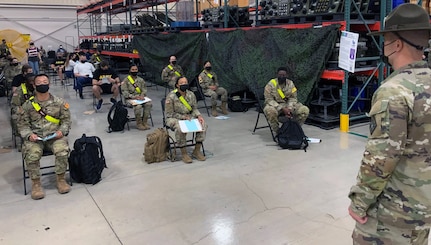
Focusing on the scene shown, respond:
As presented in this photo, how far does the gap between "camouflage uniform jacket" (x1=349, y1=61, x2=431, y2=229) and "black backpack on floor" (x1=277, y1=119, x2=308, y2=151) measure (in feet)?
13.1

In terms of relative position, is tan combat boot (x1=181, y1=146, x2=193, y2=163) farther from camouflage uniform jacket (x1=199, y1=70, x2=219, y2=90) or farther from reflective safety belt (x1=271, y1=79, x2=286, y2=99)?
camouflage uniform jacket (x1=199, y1=70, x2=219, y2=90)

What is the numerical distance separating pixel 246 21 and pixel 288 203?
723 centimetres

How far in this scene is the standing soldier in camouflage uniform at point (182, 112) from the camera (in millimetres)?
5359

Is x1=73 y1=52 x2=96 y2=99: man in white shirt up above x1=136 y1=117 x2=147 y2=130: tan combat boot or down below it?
above

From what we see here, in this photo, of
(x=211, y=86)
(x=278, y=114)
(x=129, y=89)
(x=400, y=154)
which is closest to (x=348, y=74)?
(x=278, y=114)

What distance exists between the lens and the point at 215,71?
372 inches

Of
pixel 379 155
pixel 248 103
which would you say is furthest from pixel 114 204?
pixel 248 103

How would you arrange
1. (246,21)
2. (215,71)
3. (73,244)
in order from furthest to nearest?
(246,21)
(215,71)
(73,244)

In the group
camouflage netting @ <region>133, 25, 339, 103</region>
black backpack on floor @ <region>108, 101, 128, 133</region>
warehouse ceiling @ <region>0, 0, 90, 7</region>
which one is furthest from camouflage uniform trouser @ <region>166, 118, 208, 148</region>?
warehouse ceiling @ <region>0, 0, 90, 7</region>

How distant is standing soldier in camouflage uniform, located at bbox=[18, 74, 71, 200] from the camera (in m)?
4.22

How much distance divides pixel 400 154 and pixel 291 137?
13.7 ft

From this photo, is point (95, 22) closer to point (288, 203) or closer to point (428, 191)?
point (288, 203)

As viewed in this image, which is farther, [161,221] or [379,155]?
[161,221]

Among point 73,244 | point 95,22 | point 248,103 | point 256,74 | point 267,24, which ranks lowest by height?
Answer: point 73,244
